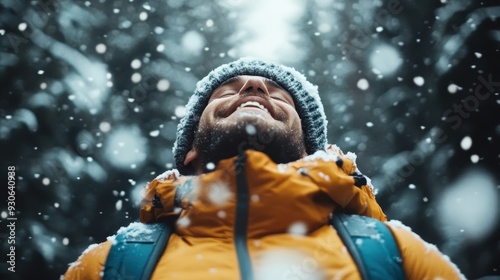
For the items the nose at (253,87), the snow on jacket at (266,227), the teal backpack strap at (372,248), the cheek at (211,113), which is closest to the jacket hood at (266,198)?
the snow on jacket at (266,227)

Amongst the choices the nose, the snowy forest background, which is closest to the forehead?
the nose

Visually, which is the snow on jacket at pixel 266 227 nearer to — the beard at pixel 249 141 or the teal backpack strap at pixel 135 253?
the teal backpack strap at pixel 135 253

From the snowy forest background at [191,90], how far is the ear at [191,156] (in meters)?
3.88

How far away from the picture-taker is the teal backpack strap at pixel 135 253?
165 centimetres

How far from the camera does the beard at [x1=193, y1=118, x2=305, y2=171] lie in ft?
7.89

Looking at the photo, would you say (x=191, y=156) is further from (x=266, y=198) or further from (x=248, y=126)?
(x=266, y=198)

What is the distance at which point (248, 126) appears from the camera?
2396 mm

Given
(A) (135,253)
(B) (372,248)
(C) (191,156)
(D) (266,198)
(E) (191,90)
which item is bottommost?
(B) (372,248)

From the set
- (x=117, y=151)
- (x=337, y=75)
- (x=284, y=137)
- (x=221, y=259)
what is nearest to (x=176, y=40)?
(x=117, y=151)

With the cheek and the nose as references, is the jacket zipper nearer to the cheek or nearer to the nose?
the cheek

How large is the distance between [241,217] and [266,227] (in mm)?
109

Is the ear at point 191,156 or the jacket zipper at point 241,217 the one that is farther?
the ear at point 191,156

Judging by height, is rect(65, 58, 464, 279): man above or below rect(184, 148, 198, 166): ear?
below

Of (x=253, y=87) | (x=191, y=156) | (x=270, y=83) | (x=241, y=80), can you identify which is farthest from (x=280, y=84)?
(x=191, y=156)
